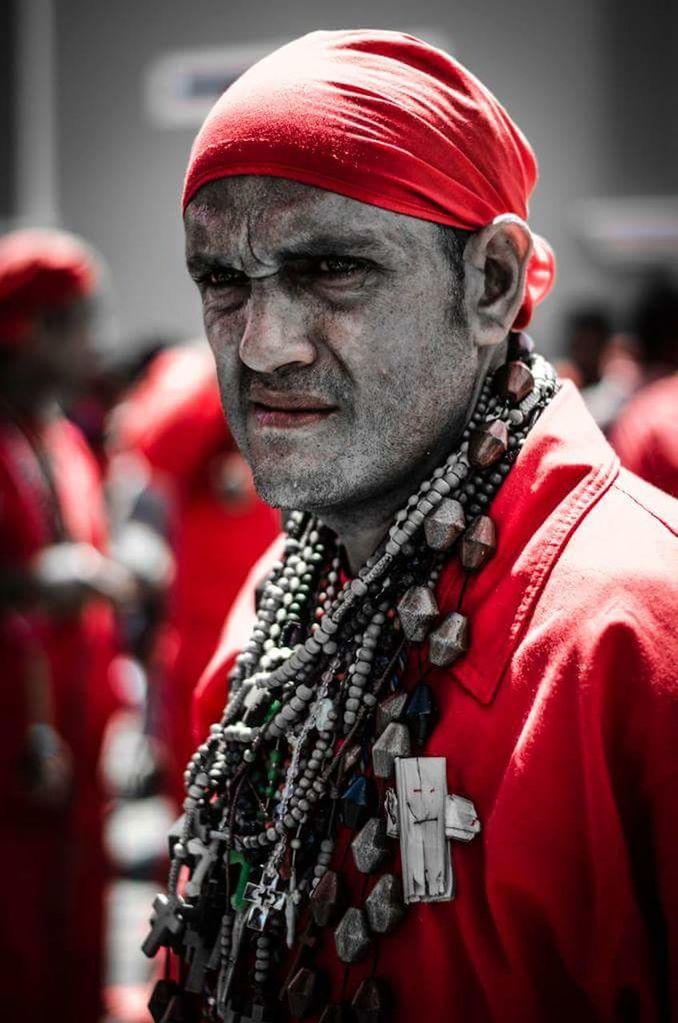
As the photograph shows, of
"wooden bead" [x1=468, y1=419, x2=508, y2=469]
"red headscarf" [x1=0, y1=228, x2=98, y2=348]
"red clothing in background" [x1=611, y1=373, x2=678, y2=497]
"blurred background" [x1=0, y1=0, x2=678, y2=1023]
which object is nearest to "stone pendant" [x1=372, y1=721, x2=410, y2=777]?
"wooden bead" [x1=468, y1=419, x2=508, y2=469]

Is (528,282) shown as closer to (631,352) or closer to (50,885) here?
(50,885)

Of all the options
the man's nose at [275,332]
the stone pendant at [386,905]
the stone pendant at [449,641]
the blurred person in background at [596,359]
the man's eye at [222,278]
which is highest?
the blurred person in background at [596,359]

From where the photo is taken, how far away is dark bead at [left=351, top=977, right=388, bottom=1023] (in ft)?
4.79

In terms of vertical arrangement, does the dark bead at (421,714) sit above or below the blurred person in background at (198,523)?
below

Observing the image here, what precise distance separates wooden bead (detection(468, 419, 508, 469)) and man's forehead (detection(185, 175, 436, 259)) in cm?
27

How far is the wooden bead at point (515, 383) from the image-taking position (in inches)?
66.1

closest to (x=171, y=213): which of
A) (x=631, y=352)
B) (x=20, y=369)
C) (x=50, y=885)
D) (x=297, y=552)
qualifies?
(x=631, y=352)

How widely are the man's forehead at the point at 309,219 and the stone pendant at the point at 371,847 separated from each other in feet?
2.47

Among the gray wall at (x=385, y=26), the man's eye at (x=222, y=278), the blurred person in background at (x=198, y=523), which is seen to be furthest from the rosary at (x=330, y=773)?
the gray wall at (x=385, y=26)

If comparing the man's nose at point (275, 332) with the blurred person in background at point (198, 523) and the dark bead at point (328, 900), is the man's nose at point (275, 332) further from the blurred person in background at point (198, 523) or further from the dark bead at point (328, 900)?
the blurred person in background at point (198, 523)

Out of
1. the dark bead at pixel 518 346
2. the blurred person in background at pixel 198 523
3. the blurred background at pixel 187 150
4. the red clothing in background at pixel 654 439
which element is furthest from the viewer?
the blurred background at pixel 187 150

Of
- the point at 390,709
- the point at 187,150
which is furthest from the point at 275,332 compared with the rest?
the point at 187,150

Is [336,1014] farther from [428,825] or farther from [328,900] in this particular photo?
[428,825]

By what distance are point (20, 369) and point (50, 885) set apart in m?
1.74
